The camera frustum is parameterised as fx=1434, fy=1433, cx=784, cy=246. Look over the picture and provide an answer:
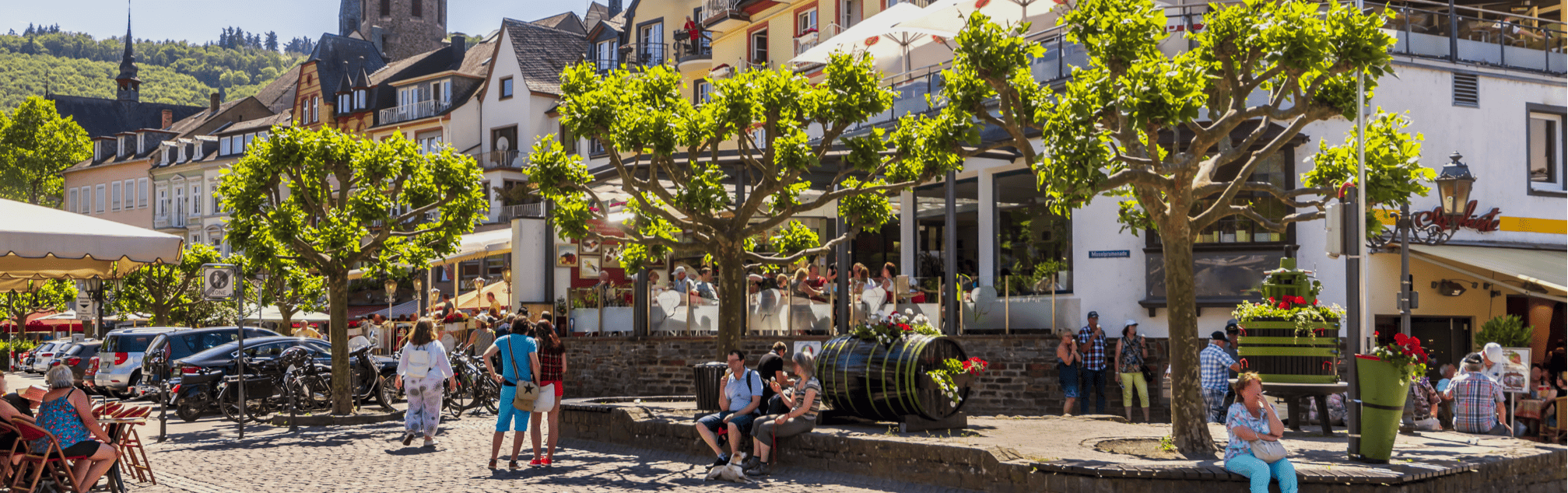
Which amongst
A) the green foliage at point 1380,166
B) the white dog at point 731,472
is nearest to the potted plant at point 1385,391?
the green foliage at point 1380,166

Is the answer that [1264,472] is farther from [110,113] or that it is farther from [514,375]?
[110,113]

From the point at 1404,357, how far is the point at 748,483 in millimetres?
5448

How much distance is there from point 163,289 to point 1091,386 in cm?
3516

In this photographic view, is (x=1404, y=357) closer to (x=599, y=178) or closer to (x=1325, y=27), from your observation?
(x=1325, y=27)

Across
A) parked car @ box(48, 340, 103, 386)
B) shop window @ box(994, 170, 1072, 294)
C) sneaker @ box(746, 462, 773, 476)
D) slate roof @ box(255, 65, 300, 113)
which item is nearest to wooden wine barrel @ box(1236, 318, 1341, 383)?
sneaker @ box(746, 462, 773, 476)

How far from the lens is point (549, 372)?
45.1 ft

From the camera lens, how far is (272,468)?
1381cm

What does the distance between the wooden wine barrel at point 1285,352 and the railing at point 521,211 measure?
1574 inches

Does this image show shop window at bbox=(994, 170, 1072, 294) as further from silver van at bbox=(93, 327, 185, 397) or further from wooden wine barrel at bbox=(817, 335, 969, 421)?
silver van at bbox=(93, 327, 185, 397)

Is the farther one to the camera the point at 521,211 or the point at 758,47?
the point at 521,211

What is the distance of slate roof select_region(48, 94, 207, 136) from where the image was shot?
303ft

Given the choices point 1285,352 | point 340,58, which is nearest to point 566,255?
point 1285,352

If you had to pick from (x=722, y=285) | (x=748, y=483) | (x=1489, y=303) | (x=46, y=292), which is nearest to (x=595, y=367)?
(x=722, y=285)

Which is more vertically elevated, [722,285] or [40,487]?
[722,285]
